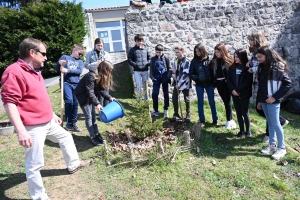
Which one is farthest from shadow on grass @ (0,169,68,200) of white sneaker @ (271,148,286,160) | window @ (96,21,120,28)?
window @ (96,21,120,28)

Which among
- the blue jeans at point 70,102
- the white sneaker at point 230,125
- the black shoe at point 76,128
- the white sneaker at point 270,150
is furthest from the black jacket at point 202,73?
the black shoe at point 76,128

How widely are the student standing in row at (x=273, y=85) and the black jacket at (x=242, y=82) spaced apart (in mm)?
354

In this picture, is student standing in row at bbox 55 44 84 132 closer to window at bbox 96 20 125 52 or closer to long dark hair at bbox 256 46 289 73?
long dark hair at bbox 256 46 289 73

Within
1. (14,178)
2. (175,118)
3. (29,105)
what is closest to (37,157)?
(29,105)

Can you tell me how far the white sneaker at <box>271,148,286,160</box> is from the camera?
3.92 m

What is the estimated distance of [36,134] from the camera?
2.83m

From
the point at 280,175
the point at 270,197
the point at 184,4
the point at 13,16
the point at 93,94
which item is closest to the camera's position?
the point at 270,197

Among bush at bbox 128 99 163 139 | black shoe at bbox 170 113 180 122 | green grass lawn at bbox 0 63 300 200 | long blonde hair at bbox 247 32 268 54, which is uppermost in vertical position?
long blonde hair at bbox 247 32 268 54

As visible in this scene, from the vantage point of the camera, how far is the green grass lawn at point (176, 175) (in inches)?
128

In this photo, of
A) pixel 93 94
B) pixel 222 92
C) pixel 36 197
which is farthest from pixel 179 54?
pixel 36 197

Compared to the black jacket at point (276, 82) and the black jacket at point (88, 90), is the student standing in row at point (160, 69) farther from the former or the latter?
the black jacket at point (276, 82)

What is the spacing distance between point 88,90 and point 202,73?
2364 millimetres

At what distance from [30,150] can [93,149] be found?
163 cm

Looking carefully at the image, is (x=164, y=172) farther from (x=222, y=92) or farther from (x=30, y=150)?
(x=222, y=92)
